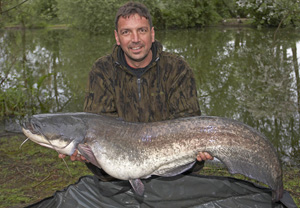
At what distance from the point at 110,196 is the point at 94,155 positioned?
0.67m

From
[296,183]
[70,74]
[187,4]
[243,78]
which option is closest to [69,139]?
[296,183]

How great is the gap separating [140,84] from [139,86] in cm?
2

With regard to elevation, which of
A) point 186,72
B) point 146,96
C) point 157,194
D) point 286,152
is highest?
point 186,72

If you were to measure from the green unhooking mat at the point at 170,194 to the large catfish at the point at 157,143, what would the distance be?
19.1 inches

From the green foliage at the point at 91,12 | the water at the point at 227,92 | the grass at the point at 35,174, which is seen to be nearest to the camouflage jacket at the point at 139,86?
the grass at the point at 35,174

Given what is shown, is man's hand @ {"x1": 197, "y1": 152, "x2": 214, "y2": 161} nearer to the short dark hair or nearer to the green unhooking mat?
the green unhooking mat

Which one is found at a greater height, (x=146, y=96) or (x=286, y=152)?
(x=146, y=96)

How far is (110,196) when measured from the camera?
102 inches

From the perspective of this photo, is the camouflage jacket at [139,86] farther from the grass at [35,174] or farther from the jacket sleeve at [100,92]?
the grass at [35,174]

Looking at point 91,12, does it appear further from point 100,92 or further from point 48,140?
point 48,140

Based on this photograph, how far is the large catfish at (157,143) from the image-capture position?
1975 millimetres

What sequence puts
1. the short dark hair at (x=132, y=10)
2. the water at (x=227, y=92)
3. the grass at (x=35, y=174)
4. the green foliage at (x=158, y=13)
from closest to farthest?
the short dark hair at (x=132, y=10) → the grass at (x=35, y=174) → the water at (x=227, y=92) → the green foliage at (x=158, y=13)

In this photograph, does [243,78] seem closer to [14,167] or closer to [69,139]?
[14,167]

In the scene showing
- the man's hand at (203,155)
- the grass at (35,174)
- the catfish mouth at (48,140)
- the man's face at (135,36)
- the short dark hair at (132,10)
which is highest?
the short dark hair at (132,10)
